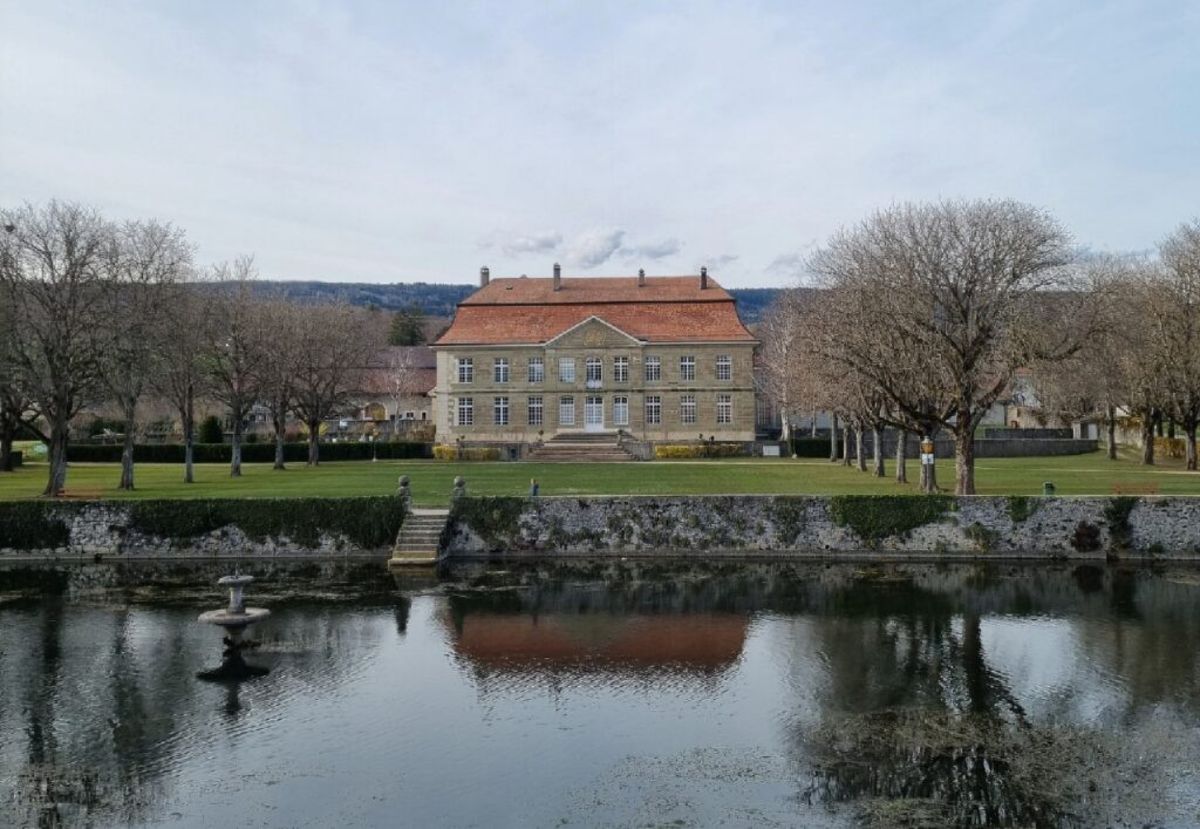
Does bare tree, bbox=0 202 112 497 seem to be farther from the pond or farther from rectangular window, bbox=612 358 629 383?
rectangular window, bbox=612 358 629 383

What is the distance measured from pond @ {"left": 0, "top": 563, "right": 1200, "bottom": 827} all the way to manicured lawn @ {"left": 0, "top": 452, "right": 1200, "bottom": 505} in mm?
9692

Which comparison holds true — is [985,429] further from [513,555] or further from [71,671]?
[71,671]

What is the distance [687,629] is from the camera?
64.0 feet

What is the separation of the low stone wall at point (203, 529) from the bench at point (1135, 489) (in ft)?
67.0

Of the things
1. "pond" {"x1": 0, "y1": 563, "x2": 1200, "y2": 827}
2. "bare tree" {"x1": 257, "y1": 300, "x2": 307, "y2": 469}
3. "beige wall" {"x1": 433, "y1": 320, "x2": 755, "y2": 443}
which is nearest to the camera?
"pond" {"x1": 0, "y1": 563, "x2": 1200, "y2": 827}

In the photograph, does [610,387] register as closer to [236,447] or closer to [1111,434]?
[236,447]

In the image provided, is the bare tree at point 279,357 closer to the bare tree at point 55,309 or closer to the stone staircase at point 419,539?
the bare tree at point 55,309

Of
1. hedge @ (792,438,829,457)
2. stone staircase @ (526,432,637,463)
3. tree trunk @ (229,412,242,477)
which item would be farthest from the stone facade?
tree trunk @ (229,412,242,477)

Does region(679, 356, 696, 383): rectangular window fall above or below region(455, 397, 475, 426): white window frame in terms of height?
above

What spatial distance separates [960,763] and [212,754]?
347 inches

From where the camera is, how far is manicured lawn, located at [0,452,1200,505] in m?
33.1

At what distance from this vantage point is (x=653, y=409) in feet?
195

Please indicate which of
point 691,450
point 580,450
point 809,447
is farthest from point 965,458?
point 809,447

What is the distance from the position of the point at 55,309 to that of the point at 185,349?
242 inches
